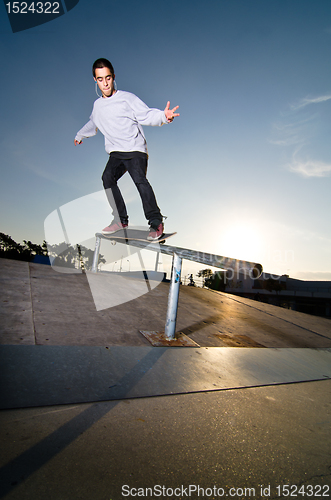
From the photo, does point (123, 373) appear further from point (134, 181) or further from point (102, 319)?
point (134, 181)

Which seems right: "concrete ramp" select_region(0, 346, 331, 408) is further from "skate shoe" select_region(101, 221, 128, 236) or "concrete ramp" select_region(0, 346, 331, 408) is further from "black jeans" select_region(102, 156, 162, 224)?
"skate shoe" select_region(101, 221, 128, 236)

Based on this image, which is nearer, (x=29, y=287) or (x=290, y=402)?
(x=290, y=402)

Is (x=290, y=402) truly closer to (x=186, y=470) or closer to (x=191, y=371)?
(x=191, y=371)

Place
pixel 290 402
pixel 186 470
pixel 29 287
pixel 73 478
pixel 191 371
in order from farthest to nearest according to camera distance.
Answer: pixel 29 287 < pixel 191 371 < pixel 290 402 < pixel 186 470 < pixel 73 478

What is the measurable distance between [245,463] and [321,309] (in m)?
61.3

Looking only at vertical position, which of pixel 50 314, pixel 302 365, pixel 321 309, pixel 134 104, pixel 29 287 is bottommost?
pixel 321 309

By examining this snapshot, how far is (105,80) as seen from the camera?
351 centimetres

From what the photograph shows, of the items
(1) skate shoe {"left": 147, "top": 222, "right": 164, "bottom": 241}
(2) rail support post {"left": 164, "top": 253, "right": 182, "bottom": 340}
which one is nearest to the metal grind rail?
(2) rail support post {"left": 164, "top": 253, "right": 182, "bottom": 340}

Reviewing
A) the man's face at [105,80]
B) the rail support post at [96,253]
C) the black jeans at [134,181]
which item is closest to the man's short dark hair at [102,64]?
the man's face at [105,80]

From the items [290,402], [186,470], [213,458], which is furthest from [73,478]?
[290,402]

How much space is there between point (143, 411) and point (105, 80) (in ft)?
13.0

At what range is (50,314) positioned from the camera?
8.95ft

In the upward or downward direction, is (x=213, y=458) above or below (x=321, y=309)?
above

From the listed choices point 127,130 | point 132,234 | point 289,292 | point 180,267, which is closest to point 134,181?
point 127,130
